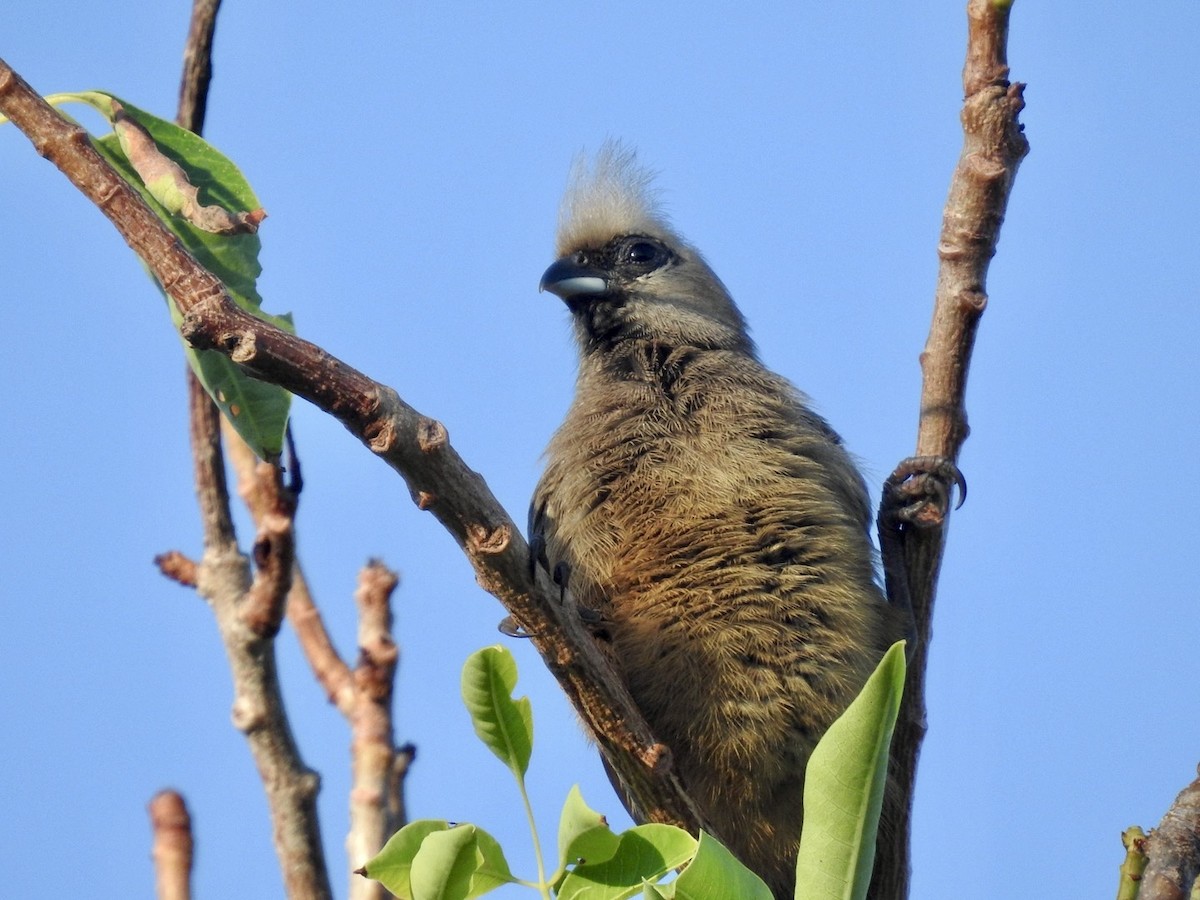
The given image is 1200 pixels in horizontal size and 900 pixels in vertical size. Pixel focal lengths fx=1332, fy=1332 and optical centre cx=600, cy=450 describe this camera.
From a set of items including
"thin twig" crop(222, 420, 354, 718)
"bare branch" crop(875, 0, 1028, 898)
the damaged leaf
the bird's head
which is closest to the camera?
the damaged leaf

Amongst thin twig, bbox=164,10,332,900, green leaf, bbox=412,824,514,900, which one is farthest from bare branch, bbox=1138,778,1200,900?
thin twig, bbox=164,10,332,900

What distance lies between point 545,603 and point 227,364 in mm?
821

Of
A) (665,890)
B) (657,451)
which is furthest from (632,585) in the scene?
(665,890)

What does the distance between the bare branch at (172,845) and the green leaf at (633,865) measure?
1.45 meters

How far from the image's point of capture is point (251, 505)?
11.4 feet

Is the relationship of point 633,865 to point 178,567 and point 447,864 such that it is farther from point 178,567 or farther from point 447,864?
point 178,567

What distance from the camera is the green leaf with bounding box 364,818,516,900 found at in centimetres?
186

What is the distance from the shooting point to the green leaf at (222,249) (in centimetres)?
269

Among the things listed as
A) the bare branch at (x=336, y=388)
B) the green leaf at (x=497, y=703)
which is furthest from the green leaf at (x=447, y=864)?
the bare branch at (x=336, y=388)

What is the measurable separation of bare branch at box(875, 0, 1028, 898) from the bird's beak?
1584 mm

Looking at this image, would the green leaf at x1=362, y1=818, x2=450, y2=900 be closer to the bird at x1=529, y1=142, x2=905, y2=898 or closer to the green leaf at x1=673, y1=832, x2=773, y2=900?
the green leaf at x1=673, y1=832, x2=773, y2=900

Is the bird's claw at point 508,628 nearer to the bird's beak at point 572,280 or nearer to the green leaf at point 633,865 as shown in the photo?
the green leaf at point 633,865

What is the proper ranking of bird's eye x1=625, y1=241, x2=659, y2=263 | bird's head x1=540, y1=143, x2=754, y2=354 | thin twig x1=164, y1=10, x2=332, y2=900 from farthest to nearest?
bird's eye x1=625, y1=241, x2=659, y2=263
bird's head x1=540, y1=143, x2=754, y2=354
thin twig x1=164, y1=10, x2=332, y2=900

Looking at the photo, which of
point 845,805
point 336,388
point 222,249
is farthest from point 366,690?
point 845,805
